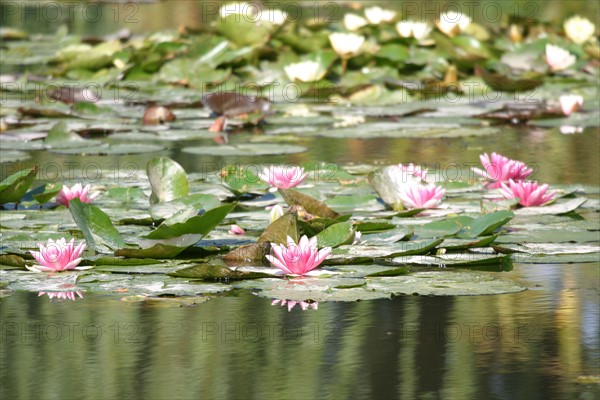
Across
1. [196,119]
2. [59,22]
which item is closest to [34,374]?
[196,119]

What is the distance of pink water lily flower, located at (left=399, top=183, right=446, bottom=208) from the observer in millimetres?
3980

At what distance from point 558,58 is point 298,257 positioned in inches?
204

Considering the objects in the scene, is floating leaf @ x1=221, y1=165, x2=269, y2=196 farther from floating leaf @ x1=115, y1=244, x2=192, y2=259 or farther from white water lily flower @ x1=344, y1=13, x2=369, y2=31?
white water lily flower @ x1=344, y1=13, x2=369, y2=31

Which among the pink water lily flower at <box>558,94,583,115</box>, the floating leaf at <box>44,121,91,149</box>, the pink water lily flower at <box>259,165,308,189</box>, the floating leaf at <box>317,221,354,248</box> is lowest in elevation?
the floating leaf at <box>317,221,354,248</box>

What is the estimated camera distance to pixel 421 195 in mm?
3988

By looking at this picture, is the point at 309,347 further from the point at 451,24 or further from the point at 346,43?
the point at 451,24

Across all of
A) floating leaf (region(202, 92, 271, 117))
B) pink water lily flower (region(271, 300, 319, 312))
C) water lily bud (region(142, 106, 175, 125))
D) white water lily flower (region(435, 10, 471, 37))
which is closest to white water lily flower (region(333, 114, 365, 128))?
floating leaf (region(202, 92, 271, 117))

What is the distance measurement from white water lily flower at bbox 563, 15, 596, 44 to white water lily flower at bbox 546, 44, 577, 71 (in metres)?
1.16

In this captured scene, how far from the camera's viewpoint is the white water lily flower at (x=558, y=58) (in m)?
7.99

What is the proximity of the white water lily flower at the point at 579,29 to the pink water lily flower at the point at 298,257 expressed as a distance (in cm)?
637

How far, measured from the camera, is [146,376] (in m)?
2.52

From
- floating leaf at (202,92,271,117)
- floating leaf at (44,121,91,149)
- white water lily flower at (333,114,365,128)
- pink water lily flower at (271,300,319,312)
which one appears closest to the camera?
pink water lily flower at (271,300,319,312)

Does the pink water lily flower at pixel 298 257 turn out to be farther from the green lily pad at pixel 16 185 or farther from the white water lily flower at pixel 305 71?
the white water lily flower at pixel 305 71

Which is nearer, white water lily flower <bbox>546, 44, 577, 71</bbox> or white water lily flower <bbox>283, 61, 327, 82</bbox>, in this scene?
white water lily flower <bbox>283, 61, 327, 82</bbox>
